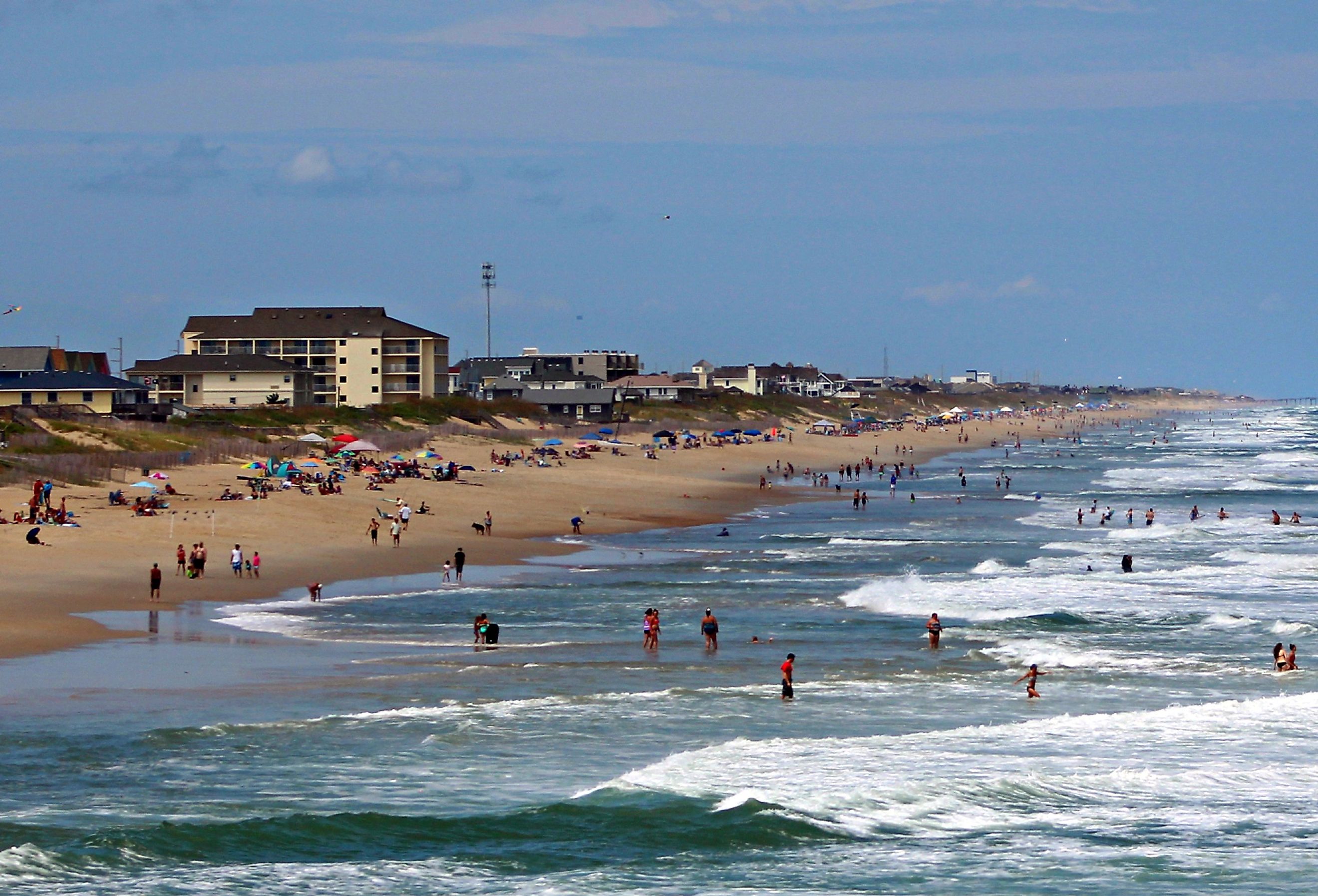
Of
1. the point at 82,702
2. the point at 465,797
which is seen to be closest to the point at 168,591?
the point at 82,702

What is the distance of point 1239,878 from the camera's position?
17188 millimetres

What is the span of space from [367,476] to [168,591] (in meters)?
29.6

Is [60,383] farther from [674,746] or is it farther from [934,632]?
[674,746]

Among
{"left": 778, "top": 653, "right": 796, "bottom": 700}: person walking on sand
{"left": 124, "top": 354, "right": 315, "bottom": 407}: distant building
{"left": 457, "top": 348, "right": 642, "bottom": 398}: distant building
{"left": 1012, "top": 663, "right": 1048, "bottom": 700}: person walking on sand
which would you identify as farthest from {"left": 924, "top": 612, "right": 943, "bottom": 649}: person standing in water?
{"left": 457, "top": 348, "right": 642, "bottom": 398}: distant building

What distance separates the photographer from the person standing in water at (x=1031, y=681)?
26188mm

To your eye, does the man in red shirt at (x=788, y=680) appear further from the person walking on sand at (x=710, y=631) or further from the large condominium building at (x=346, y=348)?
the large condominium building at (x=346, y=348)

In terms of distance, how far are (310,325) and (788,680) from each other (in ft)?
340

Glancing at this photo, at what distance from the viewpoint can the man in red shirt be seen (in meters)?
25.8

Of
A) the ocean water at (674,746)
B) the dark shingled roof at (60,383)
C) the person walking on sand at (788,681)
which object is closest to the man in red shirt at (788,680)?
the person walking on sand at (788,681)

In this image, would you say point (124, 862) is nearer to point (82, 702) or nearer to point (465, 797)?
point (465, 797)

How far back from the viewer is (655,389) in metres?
173

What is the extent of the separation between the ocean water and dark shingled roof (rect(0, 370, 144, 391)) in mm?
55045

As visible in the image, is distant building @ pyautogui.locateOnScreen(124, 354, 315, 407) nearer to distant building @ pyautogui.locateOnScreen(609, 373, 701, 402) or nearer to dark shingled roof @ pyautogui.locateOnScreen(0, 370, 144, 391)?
dark shingled roof @ pyautogui.locateOnScreen(0, 370, 144, 391)

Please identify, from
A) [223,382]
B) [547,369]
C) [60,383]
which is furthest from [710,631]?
[547,369]
